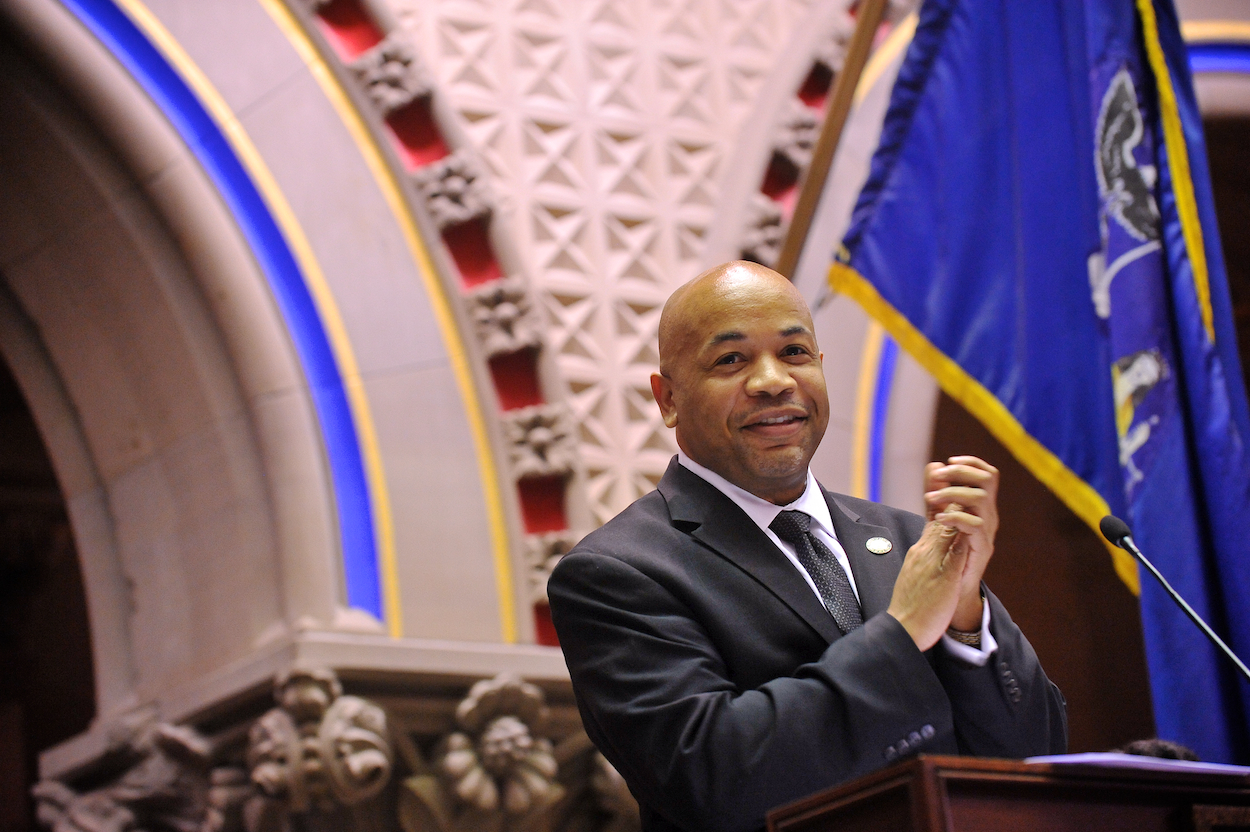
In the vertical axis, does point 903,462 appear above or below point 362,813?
above

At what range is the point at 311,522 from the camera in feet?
11.9

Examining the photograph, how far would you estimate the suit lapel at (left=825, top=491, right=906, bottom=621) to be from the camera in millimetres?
1644

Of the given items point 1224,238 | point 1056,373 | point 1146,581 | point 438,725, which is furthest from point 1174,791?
point 1224,238

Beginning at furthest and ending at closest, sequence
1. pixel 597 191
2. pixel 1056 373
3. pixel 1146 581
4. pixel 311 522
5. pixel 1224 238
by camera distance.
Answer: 1. pixel 1224 238
2. pixel 597 191
3. pixel 311 522
4. pixel 1056 373
5. pixel 1146 581

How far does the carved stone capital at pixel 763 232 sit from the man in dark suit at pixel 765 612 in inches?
106

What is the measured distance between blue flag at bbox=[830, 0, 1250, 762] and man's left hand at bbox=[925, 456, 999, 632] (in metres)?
1.70

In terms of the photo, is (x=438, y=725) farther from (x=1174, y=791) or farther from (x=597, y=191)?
(x=1174, y=791)

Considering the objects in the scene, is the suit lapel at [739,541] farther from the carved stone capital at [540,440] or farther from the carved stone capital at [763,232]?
the carved stone capital at [763,232]

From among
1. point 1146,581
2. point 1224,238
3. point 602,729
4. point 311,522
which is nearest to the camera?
point 602,729

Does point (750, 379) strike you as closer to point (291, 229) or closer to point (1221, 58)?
point (291, 229)

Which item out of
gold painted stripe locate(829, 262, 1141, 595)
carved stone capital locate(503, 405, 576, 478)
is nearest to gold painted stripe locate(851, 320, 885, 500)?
gold painted stripe locate(829, 262, 1141, 595)

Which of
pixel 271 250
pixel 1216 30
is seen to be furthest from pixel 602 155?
pixel 1216 30

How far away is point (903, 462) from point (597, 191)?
139cm

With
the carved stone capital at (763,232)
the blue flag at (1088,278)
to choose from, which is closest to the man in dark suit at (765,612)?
the blue flag at (1088,278)
